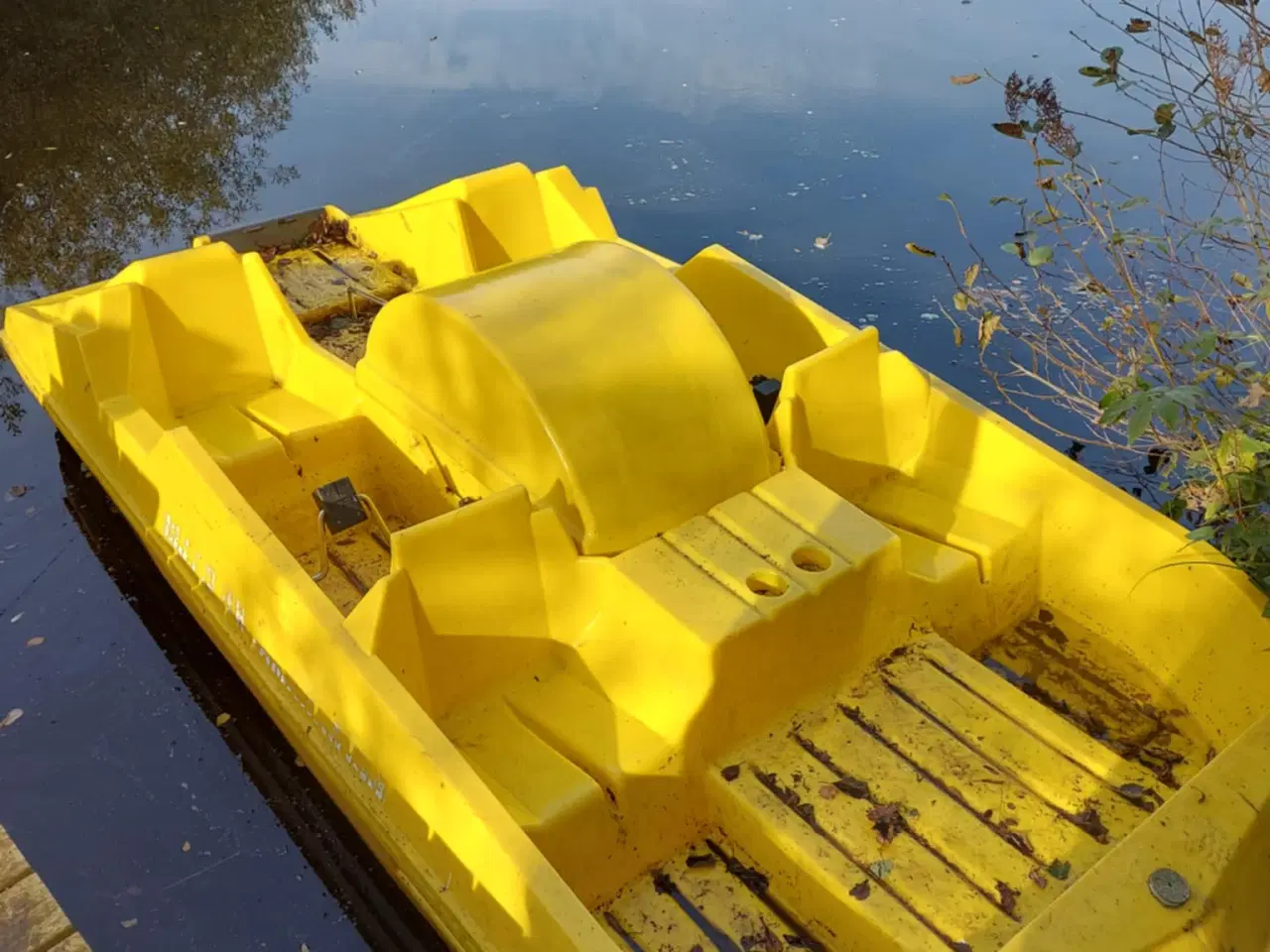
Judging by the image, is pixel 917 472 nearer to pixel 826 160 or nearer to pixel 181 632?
pixel 181 632

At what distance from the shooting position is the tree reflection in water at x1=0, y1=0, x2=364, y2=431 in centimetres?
557

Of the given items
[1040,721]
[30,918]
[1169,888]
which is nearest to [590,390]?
[1040,721]

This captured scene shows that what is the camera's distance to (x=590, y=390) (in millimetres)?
2615

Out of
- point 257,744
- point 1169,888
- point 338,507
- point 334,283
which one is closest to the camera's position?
point 1169,888

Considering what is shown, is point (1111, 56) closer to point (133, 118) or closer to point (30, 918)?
point (30, 918)

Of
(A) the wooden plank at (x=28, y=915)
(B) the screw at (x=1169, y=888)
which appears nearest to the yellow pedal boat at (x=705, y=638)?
(B) the screw at (x=1169, y=888)

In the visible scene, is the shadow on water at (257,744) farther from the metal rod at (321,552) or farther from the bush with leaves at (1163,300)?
the bush with leaves at (1163,300)

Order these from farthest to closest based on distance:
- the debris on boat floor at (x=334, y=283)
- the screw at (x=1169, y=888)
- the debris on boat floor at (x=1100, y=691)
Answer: the debris on boat floor at (x=334, y=283)
the debris on boat floor at (x=1100, y=691)
the screw at (x=1169, y=888)

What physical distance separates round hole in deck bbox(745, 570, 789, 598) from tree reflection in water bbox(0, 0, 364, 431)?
338 cm

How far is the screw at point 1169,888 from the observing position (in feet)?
6.31

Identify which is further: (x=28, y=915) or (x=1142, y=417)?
(x=28, y=915)

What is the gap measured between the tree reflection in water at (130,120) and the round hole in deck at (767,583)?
338 centimetres

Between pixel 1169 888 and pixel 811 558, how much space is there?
1.00 m

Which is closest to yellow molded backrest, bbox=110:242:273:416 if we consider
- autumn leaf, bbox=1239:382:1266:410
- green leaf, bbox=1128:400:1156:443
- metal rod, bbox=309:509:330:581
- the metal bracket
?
metal rod, bbox=309:509:330:581
